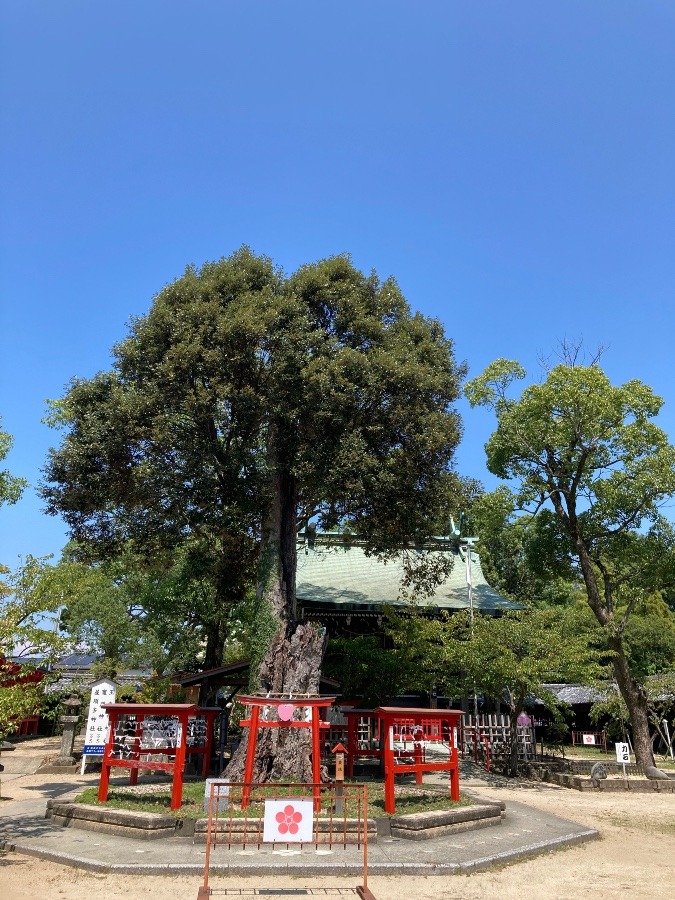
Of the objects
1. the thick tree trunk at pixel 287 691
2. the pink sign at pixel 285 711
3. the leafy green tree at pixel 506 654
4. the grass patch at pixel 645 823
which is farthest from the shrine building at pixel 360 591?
the pink sign at pixel 285 711

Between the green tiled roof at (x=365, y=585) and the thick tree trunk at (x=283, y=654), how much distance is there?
13.8ft

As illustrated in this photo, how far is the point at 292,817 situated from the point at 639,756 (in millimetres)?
15478

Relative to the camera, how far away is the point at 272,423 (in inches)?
632

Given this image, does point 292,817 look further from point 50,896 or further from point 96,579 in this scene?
point 96,579

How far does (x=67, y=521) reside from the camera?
1784 centimetres

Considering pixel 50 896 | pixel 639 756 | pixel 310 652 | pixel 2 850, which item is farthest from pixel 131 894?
pixel 639 756

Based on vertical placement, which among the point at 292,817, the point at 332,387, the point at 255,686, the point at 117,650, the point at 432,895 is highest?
the point at 332,387

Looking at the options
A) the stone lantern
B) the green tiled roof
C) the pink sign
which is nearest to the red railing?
the pink sign

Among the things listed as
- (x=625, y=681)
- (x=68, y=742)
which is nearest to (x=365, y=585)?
(x=625, y=681)

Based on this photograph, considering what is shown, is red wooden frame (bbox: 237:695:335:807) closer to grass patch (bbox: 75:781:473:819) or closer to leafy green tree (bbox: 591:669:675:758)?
grass patch (bbox: 75:781:473:819)

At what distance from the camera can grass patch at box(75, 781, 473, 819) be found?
1138 centimetres

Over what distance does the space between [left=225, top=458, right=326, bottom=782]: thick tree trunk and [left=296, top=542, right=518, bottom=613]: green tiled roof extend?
4196 millimetres

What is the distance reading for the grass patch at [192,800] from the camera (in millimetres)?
11383

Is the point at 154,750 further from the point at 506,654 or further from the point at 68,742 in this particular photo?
the point at 68,742
